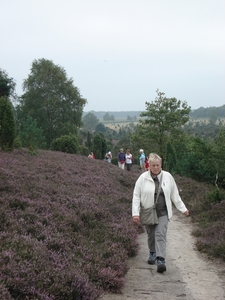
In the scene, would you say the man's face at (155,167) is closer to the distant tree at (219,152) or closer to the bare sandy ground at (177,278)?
the bare sandy ground at (177,278)

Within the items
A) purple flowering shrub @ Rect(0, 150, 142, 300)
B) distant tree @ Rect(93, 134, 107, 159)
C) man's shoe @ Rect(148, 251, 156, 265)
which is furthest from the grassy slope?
distant tree @ Rect(93, 134, 107, 159)

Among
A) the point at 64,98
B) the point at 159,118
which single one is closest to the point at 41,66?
the point at 64,98

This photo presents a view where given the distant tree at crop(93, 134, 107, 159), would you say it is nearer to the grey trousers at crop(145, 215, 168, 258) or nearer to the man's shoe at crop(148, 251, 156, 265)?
the man's shoe at crop(148, 251, 156, 265)

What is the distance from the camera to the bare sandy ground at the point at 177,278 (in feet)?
17.6

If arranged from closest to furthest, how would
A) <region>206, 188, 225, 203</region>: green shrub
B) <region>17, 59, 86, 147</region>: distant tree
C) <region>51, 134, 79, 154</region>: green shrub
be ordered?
1. <region>206, 188, 225, 203</region>: green shrub
2. <region>51, 134, 79, 154</region>: green shrub
3. <region>17, 59, 86, 147</region>: distant tree

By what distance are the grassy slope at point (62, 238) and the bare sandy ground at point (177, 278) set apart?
26 centimetres

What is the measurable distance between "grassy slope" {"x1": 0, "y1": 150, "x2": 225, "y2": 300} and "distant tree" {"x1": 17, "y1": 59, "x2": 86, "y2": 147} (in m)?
37.7

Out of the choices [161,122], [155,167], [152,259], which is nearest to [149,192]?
[155,167]

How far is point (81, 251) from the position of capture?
6258mm

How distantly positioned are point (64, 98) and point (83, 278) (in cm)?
4691

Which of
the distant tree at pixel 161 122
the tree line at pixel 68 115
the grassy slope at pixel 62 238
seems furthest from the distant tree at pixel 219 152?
the distant tree at pixel 161 122

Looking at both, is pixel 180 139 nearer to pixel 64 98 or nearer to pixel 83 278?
pixel 64 98

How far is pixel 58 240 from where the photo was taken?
625cm

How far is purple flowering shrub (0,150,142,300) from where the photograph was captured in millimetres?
4621
